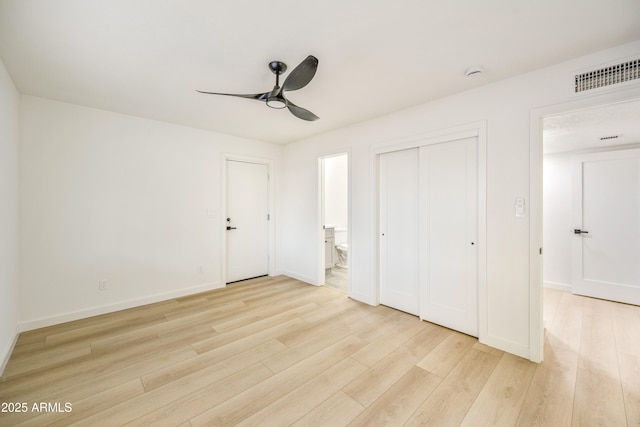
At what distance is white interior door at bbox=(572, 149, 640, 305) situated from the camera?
3.43m

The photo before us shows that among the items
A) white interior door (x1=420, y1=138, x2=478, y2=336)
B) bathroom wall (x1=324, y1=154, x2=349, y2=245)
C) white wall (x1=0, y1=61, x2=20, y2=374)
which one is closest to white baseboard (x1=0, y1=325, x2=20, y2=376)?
white wall (x1=0, y1=61, x2=20, y2=374)

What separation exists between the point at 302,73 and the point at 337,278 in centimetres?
373

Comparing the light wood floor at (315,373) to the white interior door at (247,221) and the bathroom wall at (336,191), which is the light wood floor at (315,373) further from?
the bathroom wall at (336,191)

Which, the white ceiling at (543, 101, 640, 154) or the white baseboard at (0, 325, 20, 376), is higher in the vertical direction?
the white ceiling at (543, 101, 640, 154)

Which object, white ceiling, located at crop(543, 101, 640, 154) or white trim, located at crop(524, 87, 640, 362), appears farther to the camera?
white ceiling, located at crop(543, 101, 640, 154)

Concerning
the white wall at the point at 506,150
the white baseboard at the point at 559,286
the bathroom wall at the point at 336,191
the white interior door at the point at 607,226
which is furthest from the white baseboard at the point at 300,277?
the white interior door at the point at 607,226

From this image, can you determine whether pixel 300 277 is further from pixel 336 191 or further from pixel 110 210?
pixel 110 210

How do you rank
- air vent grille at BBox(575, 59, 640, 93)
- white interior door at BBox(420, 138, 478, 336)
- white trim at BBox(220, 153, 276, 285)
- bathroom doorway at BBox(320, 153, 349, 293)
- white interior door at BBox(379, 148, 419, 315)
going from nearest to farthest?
air vent grille at BBox(575, 59, 640, 93)
white interior door at BBox(420, 138, 478, 336)
white interior door at BBox(379, 148, 419, 315)
white trim at BBox(220, 153, 276, 285)
bathroom doorway at BBox(320, 153, 349, 293)

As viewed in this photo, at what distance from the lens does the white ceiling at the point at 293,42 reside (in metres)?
1.54

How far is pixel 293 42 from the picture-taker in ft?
6.02

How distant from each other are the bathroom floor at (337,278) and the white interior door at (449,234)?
1.49m

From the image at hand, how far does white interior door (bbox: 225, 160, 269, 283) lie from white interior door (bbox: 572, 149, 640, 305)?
16.4 feet

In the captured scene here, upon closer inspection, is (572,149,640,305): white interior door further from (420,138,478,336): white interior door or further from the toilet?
the toilet

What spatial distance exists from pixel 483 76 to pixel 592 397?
261 cm
